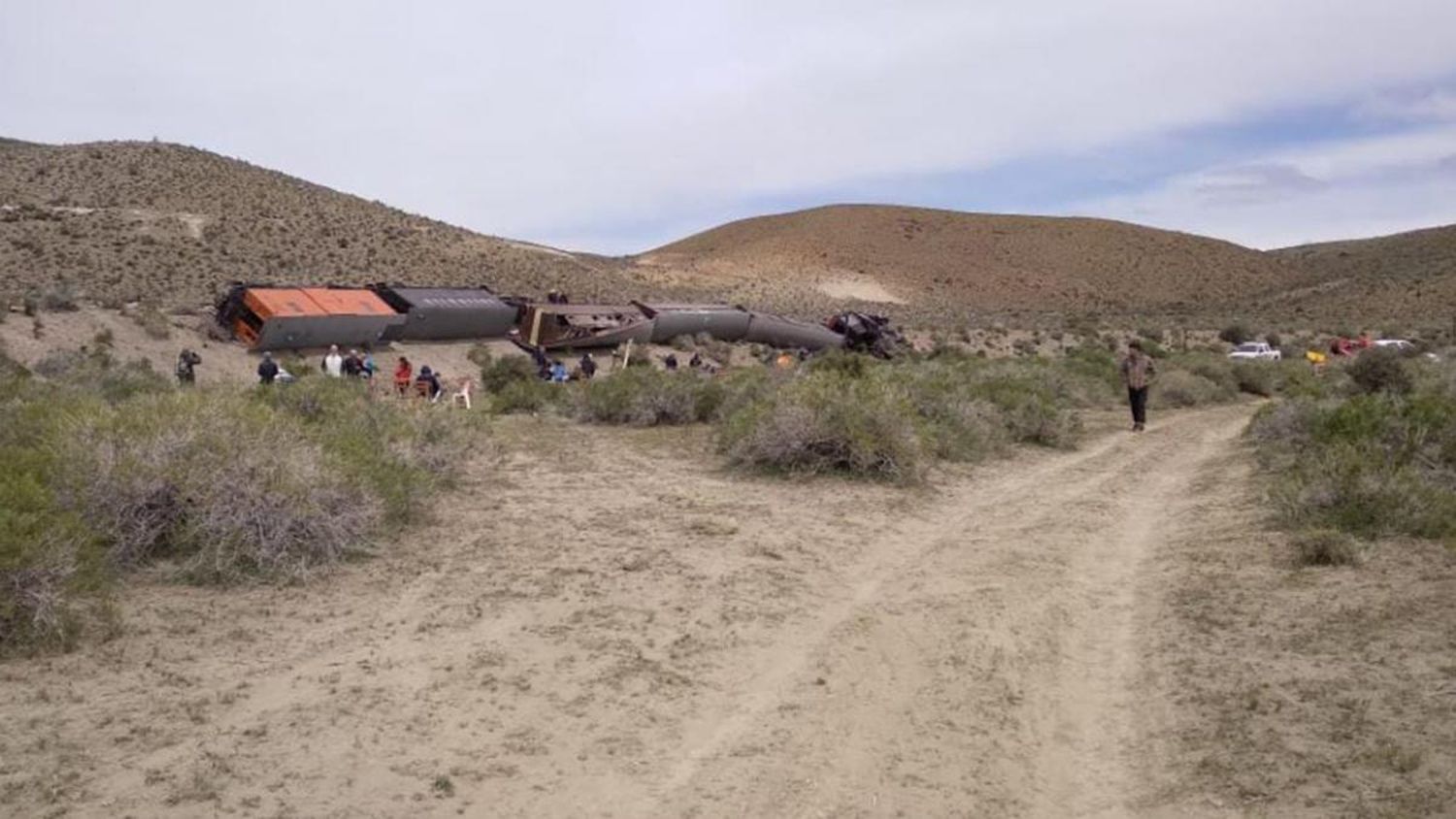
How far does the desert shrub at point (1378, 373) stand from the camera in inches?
985

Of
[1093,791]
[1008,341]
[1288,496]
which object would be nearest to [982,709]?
[1093,791]

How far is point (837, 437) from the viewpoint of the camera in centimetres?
1431

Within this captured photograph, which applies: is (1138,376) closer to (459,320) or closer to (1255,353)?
(459,320)

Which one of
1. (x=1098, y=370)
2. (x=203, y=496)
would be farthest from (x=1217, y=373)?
(x=203, y=496)

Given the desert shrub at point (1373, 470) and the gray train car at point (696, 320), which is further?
the gray train car at point (696, 320)

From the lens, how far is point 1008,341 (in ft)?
186

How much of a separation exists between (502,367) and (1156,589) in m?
24.3

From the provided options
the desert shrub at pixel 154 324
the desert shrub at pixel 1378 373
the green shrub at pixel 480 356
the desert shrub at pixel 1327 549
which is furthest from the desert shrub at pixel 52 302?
the desert shrub at pixel 1327 549

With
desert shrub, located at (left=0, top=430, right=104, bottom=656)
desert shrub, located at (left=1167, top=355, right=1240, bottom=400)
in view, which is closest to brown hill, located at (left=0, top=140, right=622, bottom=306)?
desert shrub, located at (left=1167, top=355, right=1240, bottom=400)

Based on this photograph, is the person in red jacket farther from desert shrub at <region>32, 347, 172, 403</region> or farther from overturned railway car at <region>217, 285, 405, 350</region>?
overturned railway car at <region>217, 285, 405, 350</region>

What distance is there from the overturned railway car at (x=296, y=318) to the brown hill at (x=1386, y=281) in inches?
2312

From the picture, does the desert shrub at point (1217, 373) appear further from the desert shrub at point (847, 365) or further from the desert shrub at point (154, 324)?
the desert shrub at point (154, 324)

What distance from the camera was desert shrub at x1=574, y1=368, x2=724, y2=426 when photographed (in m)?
20.7

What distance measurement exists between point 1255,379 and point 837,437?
24605 millimetres
